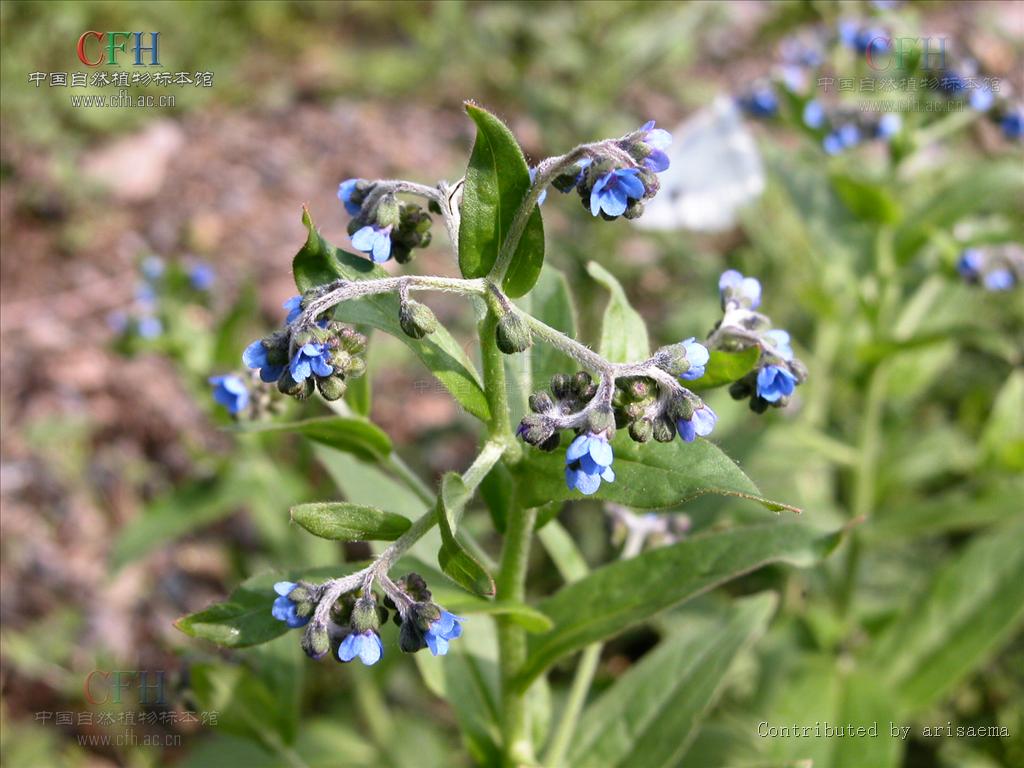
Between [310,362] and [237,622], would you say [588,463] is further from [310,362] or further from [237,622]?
[237,622]

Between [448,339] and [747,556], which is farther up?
[448,339]

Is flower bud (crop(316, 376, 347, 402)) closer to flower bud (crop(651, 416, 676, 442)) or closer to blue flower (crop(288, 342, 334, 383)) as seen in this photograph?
blue flower (crop(288, 342, 334, 383))

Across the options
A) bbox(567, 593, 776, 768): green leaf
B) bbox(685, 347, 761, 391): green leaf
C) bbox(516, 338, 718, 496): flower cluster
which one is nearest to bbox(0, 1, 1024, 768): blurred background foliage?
bbox(567, 593, 776, 768): green leaf

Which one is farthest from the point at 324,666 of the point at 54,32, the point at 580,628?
the point at 54,32

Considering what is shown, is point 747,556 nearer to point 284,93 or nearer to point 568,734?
point 568,734

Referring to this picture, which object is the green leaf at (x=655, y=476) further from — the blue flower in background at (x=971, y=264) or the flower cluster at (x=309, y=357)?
the blue flower in background at (x=971, y=264)

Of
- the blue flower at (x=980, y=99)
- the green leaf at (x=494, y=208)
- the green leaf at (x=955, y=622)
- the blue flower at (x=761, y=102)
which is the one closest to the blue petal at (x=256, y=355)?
the green leaf at (x=494, y=208)
